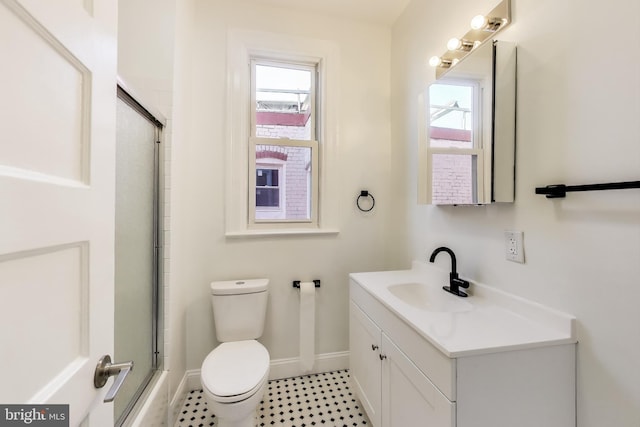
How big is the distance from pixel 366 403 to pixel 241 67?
2.22m

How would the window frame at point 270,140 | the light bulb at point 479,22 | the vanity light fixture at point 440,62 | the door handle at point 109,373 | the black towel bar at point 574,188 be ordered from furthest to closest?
the window frame at point 270,140 < the vanity light fixture at point 440,62 < the light bulb at point 479,22 < the black towel bar at point 574,188 < the door handle at point 109,373

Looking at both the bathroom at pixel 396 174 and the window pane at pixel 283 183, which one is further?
the window pane at pixel 283 183

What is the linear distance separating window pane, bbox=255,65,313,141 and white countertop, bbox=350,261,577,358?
1382 mm

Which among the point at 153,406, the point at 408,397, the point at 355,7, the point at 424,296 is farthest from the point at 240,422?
the point at 355,7

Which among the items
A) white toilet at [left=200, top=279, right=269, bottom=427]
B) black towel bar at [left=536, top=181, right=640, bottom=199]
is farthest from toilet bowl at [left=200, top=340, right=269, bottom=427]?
black towel bar at [left=536, top=181, right=640, bottom=199]

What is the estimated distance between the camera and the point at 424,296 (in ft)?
5.06

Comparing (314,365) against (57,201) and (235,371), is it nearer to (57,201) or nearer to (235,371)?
(235,371)

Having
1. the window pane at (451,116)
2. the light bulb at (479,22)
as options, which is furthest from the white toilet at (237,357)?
the light bulb at (479,22)

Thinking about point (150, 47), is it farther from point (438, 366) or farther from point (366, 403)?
point (366, 403)

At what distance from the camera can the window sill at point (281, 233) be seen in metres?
1.89

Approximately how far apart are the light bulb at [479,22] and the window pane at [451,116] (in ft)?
0.80

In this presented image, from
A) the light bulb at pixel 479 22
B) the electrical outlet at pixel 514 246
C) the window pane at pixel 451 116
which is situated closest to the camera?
the electrical outlet at pixel 514 246

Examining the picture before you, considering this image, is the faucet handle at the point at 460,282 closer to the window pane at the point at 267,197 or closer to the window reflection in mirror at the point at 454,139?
the window reflection in mirror at the point at 454,139

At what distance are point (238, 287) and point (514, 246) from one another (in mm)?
1502
